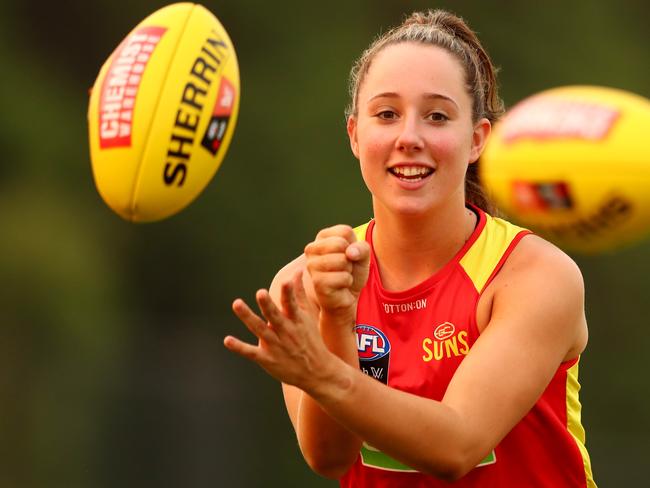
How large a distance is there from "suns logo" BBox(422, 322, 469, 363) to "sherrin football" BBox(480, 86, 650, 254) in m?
0.45

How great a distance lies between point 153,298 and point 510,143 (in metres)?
7.25

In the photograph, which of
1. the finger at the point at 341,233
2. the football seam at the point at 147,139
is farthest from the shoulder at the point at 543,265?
the football seam at the point at 147,139

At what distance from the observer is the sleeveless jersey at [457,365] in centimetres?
381

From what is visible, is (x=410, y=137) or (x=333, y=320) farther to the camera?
(x=410, y=137)

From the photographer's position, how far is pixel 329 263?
11.1ft

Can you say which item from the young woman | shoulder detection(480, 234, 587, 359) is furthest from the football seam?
shoulder detection(480, 234, 587, 359)

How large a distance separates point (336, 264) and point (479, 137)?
32.3 inches

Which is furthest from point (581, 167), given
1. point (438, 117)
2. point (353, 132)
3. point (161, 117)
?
point (161, 117)

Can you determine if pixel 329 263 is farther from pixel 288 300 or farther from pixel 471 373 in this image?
pixel 471 373

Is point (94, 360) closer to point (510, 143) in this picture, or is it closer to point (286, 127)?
point (286, 127)

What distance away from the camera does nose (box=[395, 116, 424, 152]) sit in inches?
145

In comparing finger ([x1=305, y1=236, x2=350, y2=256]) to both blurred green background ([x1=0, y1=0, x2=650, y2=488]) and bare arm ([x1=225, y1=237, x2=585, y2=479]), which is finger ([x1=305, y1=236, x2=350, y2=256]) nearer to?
Result: bare arm ([x1=225, y1=237, x2=585, y2=479])

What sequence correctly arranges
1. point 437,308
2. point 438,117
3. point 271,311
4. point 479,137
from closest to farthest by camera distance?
point 271,311
point 438,117
point 437,308
point 479,137

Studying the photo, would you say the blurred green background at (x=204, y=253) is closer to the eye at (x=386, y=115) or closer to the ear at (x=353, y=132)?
the ear at (x=353, y=132)
